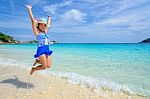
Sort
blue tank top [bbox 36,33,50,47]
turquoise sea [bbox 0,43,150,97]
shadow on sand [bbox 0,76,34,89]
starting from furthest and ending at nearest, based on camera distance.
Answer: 1. turquoise sea [bbox 0,43,150,97]
2. shadow on sand [bbox 0,76,34,89]
3. blue tank top [bbox 36,33,50,47]

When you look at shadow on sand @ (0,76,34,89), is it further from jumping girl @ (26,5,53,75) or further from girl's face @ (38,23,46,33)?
girl's face @ (38,23,46,33)

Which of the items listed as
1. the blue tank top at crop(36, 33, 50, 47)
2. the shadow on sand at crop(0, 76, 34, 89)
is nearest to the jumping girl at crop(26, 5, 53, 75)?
the blue tank top at crop(36, 33, 50, 47)

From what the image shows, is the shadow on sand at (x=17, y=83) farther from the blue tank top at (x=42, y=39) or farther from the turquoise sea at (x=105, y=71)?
the turquoise sea at (x=105, y=71)

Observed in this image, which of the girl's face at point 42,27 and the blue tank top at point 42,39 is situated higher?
the girl's face at point 42,27

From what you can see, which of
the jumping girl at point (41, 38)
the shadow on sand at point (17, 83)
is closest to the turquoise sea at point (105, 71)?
the shadow on sand at point (17, 83)

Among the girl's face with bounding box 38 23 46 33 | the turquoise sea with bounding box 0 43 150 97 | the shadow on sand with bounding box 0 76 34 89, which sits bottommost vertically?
the turquoise sea with bounding box 0 43 150 97

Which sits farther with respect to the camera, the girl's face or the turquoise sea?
the turquoise sea

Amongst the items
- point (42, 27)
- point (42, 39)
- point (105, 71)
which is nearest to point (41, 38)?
point (42, 39)

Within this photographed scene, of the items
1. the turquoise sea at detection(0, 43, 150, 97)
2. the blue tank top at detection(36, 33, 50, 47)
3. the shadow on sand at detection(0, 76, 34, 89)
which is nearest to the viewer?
the blue tank top at detection(36, 33, 50, 47)

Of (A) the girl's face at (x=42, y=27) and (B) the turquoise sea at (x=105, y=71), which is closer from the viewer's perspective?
(A) the girl's face at (x=42, y=27)

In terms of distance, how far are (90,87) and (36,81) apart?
1.70 metres

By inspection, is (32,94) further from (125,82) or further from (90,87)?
(125,82)

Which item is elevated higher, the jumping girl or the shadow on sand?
the jumping girl

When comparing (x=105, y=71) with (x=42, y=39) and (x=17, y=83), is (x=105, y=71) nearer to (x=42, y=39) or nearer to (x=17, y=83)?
(x=17, y=83)
